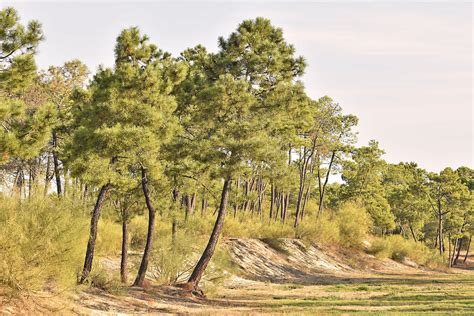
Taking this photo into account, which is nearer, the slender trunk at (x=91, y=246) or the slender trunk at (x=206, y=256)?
the slender trunk at (x=91, y=246)

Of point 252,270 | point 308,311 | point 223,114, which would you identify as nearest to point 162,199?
point 223,114

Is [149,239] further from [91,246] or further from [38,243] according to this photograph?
[38,243]

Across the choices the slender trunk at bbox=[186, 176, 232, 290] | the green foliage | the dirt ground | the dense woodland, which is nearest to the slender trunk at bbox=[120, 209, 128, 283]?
the dense woodland

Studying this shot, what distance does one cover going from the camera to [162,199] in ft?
70.0

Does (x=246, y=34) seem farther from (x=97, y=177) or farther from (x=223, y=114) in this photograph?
(x=97, y=177)

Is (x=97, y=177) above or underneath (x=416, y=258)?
above

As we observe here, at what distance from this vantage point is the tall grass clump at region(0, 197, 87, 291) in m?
11.3

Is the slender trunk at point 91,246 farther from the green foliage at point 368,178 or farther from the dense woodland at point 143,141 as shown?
the green foliage at point 368,178

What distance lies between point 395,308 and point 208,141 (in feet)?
30.3

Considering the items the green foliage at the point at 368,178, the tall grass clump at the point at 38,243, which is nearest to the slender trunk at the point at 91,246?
the tall grass clump at the point at 38,243

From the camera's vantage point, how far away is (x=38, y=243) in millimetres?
11859

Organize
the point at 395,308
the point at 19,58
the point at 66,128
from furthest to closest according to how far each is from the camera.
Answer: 1. the point at 66,128
2. the point at 395,308
3. the point at 19,58

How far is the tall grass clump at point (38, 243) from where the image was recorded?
11305mm

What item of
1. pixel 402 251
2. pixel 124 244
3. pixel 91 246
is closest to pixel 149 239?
pixel 124 244
